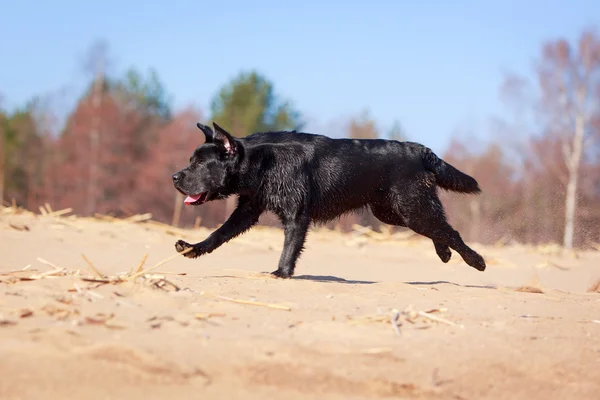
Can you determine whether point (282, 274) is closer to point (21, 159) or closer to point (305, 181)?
point (305, 181)

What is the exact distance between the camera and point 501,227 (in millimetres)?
18672

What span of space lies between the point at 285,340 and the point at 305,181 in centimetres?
324

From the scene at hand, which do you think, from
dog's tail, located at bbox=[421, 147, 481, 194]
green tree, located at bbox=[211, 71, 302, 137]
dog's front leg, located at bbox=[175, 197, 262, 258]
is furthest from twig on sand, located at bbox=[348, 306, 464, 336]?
green tree, located at bbox=[211, 71, 302, 137]

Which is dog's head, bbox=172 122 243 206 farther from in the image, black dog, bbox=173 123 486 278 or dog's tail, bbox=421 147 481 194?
dog's tail, bbox=421 147 481 194

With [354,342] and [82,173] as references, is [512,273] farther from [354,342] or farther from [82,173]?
[82,173]

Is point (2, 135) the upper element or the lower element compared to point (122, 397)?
upper

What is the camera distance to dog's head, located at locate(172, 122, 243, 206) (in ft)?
23.6

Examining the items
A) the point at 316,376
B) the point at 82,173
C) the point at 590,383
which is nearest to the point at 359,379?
the point at 316,376

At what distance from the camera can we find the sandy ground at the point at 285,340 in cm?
340

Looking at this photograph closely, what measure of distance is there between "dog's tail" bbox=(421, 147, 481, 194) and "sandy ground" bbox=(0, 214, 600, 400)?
1.78 m

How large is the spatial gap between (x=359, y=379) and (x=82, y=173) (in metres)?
35.1

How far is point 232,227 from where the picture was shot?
7207 millimetres

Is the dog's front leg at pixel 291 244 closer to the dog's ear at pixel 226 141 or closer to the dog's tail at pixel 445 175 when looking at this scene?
the dog's ear at pixel 226 141

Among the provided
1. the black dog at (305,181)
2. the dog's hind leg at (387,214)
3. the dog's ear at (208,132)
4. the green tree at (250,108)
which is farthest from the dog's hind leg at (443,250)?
the green tree at (250,108)
